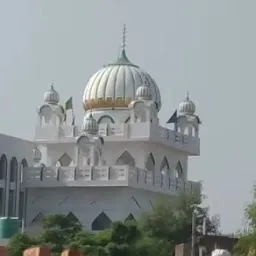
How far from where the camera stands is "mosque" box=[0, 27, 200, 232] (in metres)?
35.2

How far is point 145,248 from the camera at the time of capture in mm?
26578

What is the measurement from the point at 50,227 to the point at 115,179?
606cm

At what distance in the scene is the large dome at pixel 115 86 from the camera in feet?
123

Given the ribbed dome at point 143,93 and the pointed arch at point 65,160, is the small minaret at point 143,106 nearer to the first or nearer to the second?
the ribbed dome at point 143,93

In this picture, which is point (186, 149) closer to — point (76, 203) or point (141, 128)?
point (141, 128)

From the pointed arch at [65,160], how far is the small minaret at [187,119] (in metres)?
4.46

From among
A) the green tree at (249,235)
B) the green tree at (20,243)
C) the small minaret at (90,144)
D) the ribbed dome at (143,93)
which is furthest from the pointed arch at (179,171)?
the green tree at (249,235)

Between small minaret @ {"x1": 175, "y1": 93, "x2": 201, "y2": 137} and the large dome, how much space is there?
133 centimetres

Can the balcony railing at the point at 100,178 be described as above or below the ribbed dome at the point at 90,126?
below

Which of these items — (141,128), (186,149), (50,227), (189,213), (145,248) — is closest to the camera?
(145,248)

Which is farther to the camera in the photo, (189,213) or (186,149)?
(186,149)

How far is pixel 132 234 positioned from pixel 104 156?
10731 mm

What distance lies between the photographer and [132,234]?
1051 inches

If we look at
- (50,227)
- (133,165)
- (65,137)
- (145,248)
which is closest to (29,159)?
(65,137)
